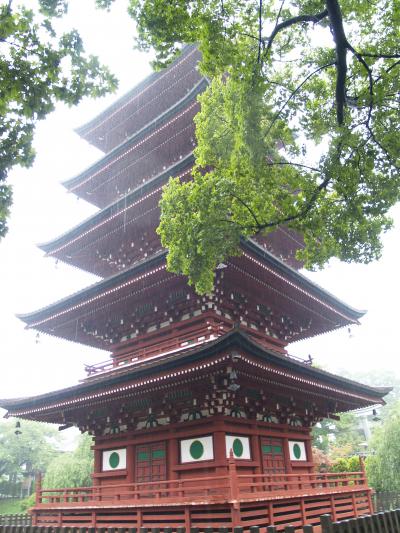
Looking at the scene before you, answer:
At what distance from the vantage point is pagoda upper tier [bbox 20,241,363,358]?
44.1 feet

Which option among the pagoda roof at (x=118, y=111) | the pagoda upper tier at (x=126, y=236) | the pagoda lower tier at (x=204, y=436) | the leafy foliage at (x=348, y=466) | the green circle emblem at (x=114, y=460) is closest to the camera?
the pagoda lower tier at (x=204, y=436)

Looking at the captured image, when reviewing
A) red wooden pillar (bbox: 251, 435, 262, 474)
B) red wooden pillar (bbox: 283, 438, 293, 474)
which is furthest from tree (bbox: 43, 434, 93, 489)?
red wooden pillar (bbox: 251, 435, 262, 474)

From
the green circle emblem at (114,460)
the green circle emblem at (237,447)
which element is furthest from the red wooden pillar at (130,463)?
the green circle emblem at (237,447)

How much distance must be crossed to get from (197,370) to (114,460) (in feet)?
18.5

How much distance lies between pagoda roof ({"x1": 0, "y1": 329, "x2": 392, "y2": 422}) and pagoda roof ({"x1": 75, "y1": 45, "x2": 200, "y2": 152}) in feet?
43.4

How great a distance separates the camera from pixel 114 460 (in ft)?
46.7

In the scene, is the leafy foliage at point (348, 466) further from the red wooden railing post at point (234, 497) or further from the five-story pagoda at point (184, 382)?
the red wooden railing post at point (234, 497)

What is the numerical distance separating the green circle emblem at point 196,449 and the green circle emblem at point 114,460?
3247mm

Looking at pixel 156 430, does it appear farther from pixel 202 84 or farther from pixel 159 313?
pixel 202 84

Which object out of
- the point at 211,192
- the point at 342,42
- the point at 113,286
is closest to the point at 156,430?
the point at 113,286

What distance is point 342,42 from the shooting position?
22.5 ft

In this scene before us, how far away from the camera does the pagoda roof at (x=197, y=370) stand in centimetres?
1050

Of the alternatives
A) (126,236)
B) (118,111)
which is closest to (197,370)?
(126,236)

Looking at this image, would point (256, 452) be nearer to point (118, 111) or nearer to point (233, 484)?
point (233, 484)
